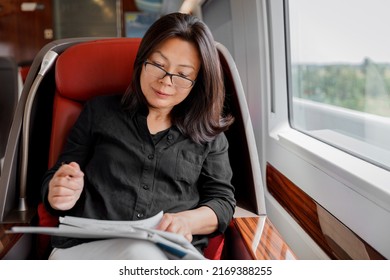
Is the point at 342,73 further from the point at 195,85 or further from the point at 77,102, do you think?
the point at 77,102

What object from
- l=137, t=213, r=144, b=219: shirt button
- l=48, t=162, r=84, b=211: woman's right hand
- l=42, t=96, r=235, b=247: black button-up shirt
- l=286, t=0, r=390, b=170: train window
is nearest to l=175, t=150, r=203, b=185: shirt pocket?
l=42, t=96, r=235, b=247: black button-up shirt

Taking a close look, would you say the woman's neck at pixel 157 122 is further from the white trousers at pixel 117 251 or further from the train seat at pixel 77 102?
the white trousers at pixel 117 251

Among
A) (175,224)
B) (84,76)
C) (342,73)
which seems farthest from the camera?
(342,73)

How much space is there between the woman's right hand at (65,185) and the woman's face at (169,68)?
0.25m

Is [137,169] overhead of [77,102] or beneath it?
beneath

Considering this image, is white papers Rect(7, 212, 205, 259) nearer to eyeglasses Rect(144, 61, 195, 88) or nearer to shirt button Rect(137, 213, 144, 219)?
shirt button Rect(137, 213, 144, 219)

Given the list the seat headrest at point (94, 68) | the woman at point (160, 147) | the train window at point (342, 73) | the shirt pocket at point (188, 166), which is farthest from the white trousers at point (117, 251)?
the train window at point (342, 73)

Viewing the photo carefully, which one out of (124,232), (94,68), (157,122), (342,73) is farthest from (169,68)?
(342,73)

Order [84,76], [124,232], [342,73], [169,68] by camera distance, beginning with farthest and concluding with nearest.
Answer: [342,73]
[84,76]
[169,68]
[124,232]

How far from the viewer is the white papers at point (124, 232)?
74cm

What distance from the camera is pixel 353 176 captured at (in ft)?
3.45

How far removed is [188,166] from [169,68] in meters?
0.24

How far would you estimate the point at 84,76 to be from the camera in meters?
1.20

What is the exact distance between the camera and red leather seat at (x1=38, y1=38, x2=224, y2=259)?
1.19m
